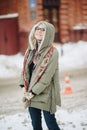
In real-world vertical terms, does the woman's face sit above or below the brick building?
above

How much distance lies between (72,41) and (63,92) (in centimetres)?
996

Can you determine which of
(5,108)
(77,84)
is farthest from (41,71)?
(77,84)

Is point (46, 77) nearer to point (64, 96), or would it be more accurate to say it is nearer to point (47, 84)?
point (47, 84)

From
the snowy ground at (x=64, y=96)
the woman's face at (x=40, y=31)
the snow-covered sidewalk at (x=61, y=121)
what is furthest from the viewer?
the snowy ground at (x=64, y=96)

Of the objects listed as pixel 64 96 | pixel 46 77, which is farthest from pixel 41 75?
pixel 64 96

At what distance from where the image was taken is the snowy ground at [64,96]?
266 inches

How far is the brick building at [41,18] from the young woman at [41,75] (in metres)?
13.6

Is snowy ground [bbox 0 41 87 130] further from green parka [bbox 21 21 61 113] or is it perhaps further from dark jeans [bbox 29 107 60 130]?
green parka [bbox 21 21 61 113]

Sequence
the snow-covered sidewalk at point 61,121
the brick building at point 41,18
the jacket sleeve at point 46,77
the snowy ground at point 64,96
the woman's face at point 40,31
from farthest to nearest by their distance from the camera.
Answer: the brick building at point 41,18 → the snowy ground at point 64,96 → the snow-covered sidewalk at point 61,121 → the woman's face at point 40,31 → the jacket sleeve at point 46,77

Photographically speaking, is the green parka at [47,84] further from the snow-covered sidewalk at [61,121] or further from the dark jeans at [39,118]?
the snow-covered sidewalk at [61,121]

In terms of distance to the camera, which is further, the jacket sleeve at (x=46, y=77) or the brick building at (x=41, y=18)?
the brick building at (x=41, y=18)

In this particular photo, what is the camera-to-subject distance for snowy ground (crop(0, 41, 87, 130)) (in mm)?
6766

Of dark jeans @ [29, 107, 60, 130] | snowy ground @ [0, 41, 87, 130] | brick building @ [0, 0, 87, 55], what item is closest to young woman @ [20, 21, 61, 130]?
dark jeans @ [29, 107, 60, 130]

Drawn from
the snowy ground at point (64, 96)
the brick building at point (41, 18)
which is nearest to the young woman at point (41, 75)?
the snowy ground at point (64, 96)
